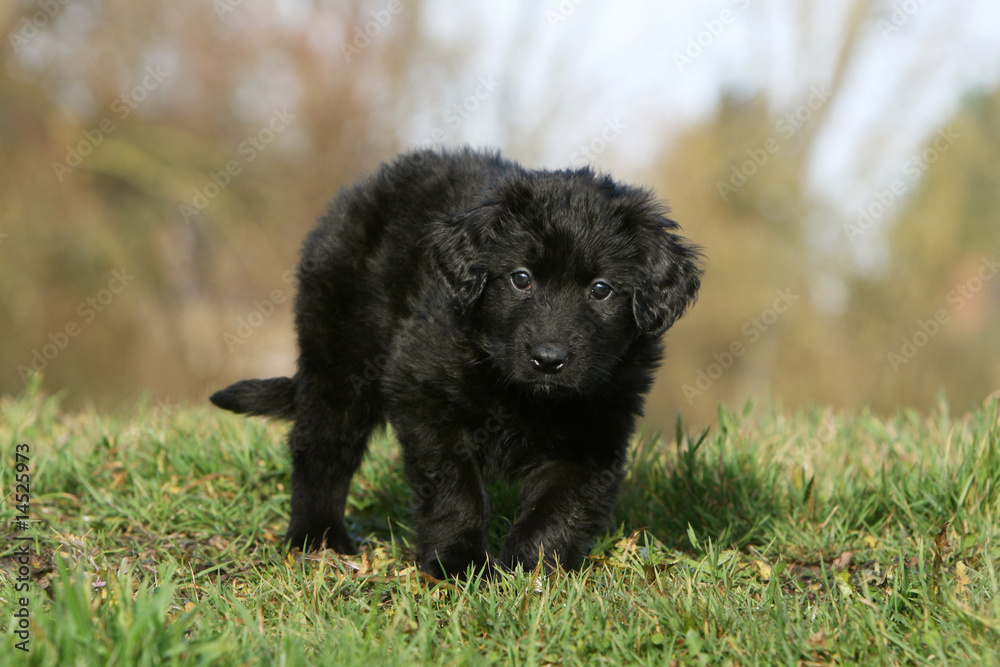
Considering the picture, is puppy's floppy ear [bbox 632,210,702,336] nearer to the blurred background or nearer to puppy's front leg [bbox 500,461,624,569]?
puppy's front leg [bbox 500,461,624,569]

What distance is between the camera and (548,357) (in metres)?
2.49

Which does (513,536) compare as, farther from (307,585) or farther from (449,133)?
(449,133)

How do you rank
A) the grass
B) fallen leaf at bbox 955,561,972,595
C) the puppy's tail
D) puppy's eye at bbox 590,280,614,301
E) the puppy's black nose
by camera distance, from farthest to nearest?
the puppy's tail < puppy's eye at bbox 590,280,614,301 < the puppy's black nose < fallen leaf at bbox 955,561,972,595 < the grass

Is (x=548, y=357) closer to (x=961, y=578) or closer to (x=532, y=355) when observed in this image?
(x=532, y=355)

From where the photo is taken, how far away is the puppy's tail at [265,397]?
3490mm

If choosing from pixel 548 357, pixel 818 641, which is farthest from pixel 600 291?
pixel 818 641

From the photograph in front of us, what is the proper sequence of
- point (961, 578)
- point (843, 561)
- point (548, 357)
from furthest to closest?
point (843, 561) < point (548, 357) < point (961, 578)

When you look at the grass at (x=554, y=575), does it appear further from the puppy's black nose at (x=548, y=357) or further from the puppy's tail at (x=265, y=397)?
the puppy's black nose at (x=548, y=357)

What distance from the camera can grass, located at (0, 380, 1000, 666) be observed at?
6.19 ft

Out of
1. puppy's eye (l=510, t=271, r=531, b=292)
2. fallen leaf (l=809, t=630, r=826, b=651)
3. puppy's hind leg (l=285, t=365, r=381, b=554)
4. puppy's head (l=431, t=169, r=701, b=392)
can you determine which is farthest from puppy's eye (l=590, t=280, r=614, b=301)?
fallen leaf (l=809, t=630, r=826, b=651)

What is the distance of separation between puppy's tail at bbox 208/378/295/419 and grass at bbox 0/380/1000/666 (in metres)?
0.25

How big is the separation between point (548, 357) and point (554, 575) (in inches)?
24.4

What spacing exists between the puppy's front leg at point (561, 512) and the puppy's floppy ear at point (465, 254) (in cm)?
63

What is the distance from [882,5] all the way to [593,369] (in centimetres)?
1079
